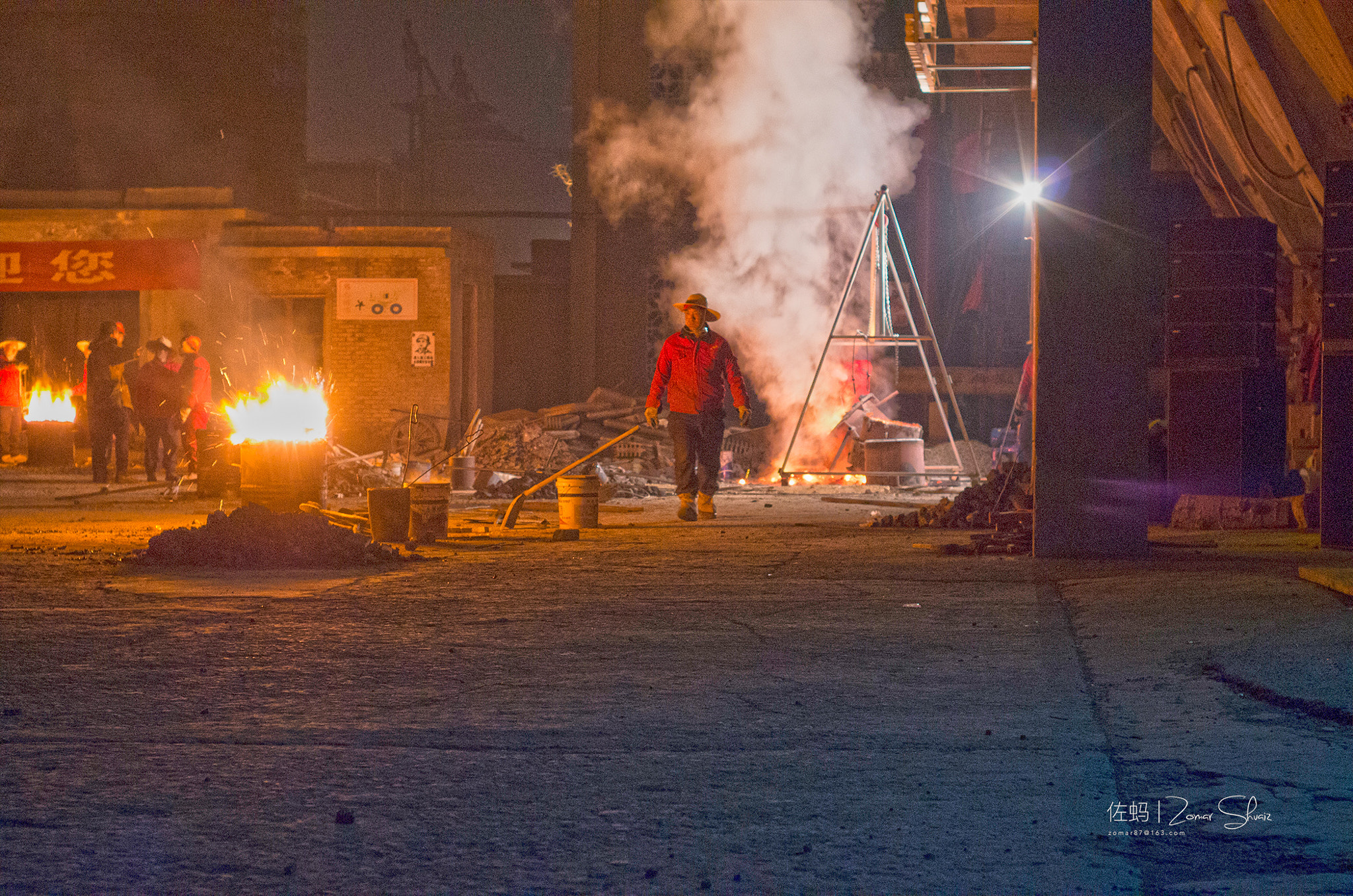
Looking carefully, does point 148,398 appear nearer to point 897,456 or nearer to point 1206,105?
point 897,456

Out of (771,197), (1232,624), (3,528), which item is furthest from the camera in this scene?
(771,197)

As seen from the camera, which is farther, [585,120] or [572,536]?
[585,120]

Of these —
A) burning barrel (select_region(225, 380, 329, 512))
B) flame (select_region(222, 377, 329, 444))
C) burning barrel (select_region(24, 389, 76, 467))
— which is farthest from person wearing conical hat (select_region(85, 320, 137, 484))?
burning barrel (select_region(225, 380, 329, 512))

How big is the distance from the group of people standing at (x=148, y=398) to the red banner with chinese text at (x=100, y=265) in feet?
22.2

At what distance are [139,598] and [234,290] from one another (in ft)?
60.0

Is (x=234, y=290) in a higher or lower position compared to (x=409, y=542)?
higher

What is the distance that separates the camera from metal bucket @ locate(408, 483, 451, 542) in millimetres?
10008

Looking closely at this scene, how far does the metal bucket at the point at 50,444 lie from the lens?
2106 cm

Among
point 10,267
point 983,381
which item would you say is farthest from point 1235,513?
point 10,267

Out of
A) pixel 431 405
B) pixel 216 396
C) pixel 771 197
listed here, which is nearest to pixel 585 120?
pixel 771 197

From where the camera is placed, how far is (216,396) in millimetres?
23938

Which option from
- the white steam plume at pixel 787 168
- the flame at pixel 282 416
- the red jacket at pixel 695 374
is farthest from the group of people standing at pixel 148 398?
the white steam plume at pixel 787 168

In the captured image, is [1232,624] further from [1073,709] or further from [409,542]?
[409,542]

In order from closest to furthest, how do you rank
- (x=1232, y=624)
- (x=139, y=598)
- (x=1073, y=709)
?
(x=1073, y=709) → (x=1232, y=624) → (x=139, y=598)
